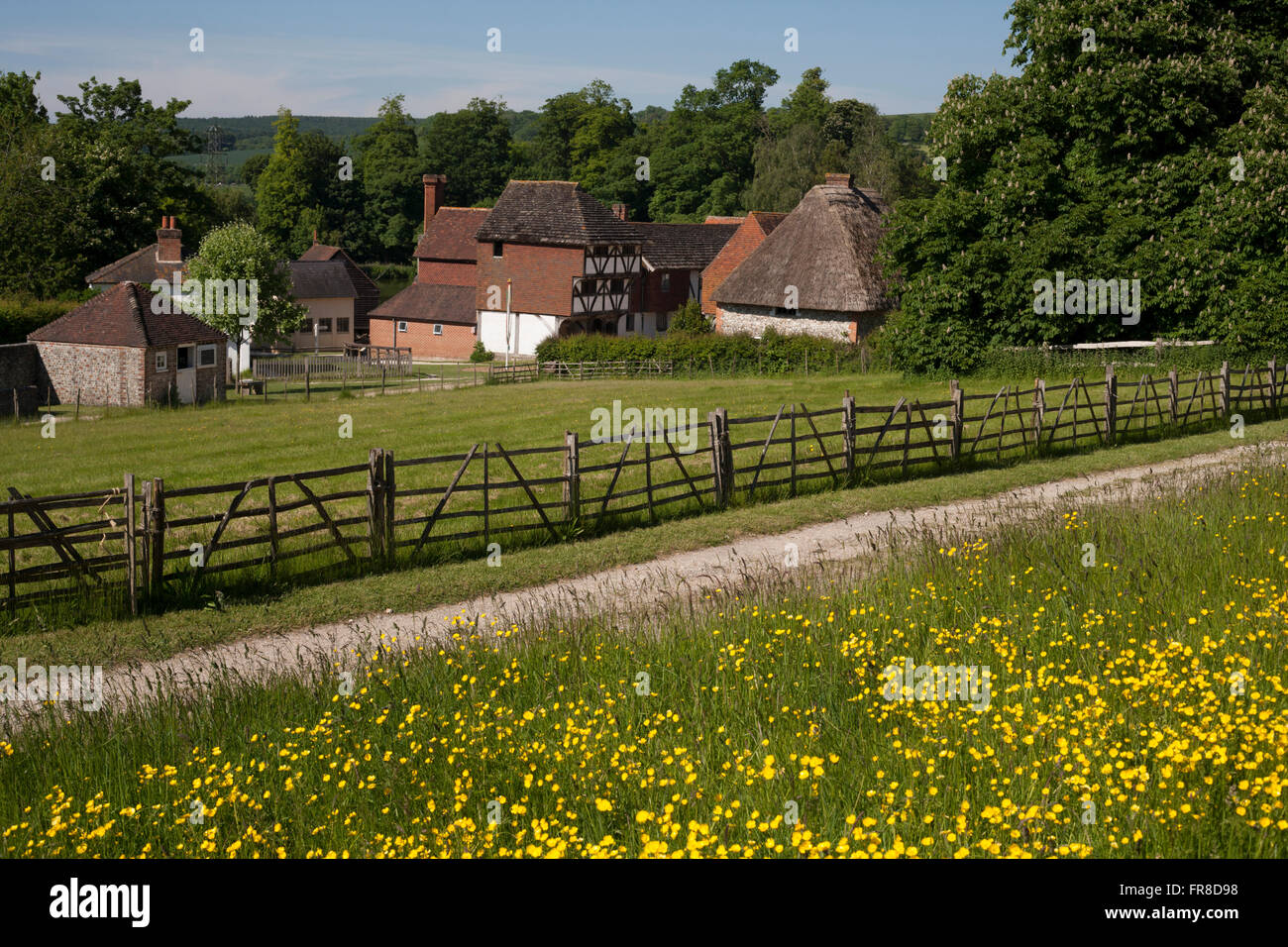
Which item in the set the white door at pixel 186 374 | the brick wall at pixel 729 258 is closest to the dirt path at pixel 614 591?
the white door at pixel 186 374

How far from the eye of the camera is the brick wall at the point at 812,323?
46969 millimetres

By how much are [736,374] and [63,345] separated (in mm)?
24524

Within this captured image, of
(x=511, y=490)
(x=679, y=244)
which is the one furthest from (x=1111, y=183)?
(x=679, y=244)

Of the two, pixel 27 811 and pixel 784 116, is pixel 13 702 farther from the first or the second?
pixel 784 116

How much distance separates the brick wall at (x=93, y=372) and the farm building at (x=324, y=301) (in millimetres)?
26816

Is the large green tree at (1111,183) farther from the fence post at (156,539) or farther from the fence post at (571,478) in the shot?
the fence post at (156,539)

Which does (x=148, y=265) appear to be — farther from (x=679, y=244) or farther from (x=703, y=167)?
(x=703, y=167)

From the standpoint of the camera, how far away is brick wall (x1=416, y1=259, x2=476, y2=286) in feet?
224

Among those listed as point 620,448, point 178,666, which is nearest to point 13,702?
point 178,666

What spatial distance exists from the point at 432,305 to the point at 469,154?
50.1 m

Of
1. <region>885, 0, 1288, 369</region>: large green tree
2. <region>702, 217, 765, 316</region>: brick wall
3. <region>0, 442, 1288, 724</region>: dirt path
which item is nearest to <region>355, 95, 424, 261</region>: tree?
<region>702, 217, 765, 316</region>: brick wall

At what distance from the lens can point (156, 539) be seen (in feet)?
43.1

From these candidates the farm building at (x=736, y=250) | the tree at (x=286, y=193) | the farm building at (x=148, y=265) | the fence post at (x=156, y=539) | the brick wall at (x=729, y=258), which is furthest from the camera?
the tree at (x=286, y=193)

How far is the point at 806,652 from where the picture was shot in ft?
28.9
